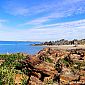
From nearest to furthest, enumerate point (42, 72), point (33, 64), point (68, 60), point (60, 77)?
point (60, 77)
point (42, 72)
point (33, 64)
point (68, 60)

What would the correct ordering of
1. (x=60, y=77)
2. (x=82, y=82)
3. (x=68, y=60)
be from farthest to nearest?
1. (x=68, y=60)
2. (x=60, y=77)
3. (x=82, y=82)

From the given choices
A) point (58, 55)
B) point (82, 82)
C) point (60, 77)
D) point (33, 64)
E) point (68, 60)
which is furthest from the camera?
point (58, 55)

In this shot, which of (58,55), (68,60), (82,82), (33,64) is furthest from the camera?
(58,55)

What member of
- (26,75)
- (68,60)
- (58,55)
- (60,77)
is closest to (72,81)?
(60,77)

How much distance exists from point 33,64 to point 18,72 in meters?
2.14

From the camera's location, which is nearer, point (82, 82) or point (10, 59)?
point (82, 82)

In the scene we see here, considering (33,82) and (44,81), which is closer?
(33,82)

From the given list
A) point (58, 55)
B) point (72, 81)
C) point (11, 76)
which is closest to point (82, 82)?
point (72, 81)

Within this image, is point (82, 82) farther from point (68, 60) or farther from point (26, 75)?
point (68, 60)

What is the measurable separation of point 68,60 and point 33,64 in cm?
708

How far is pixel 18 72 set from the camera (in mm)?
36406

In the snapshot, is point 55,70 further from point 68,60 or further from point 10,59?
point 10,59

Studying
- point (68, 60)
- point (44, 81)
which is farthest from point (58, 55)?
point (44, 81)

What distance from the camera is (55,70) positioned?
35.1m
